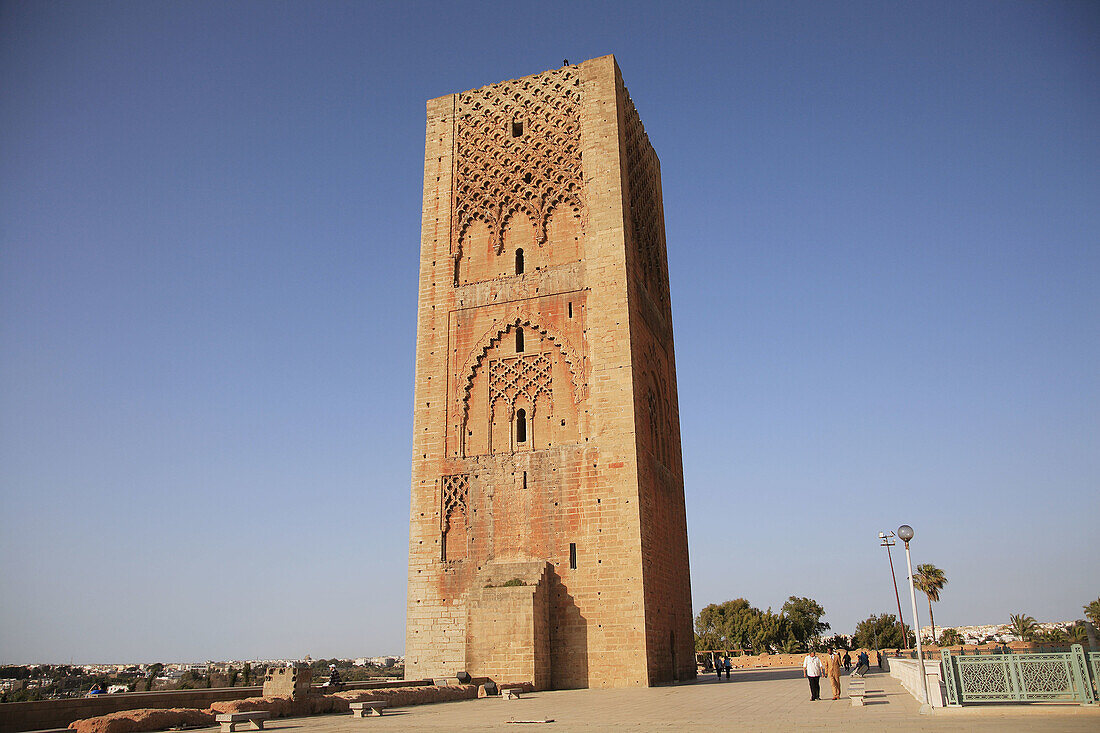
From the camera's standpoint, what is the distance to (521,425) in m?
19.0

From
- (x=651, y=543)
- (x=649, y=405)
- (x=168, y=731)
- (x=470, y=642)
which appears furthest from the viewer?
(x=649, y=405)

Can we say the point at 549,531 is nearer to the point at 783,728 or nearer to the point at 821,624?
the point at 783,728

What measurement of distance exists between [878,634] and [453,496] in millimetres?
49768

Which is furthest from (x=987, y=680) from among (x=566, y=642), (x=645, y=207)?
(x=645, y=207)

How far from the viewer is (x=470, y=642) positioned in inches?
658

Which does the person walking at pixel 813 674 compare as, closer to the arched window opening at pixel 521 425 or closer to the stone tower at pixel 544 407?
the stone tower at pixel 544 407

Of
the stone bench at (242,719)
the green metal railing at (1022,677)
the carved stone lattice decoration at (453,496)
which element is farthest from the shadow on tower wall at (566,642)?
the green metal railing at (1022,677)

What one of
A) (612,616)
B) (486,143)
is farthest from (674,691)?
(486,143)

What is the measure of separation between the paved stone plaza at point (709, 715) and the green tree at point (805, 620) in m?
39.3

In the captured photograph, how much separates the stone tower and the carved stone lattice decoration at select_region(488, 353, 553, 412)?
0.04 meters

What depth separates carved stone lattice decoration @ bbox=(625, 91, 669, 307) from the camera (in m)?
21.8

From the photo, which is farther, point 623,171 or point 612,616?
point 623,171

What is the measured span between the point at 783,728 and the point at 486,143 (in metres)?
17.7

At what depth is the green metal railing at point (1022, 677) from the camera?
8.66 metres
